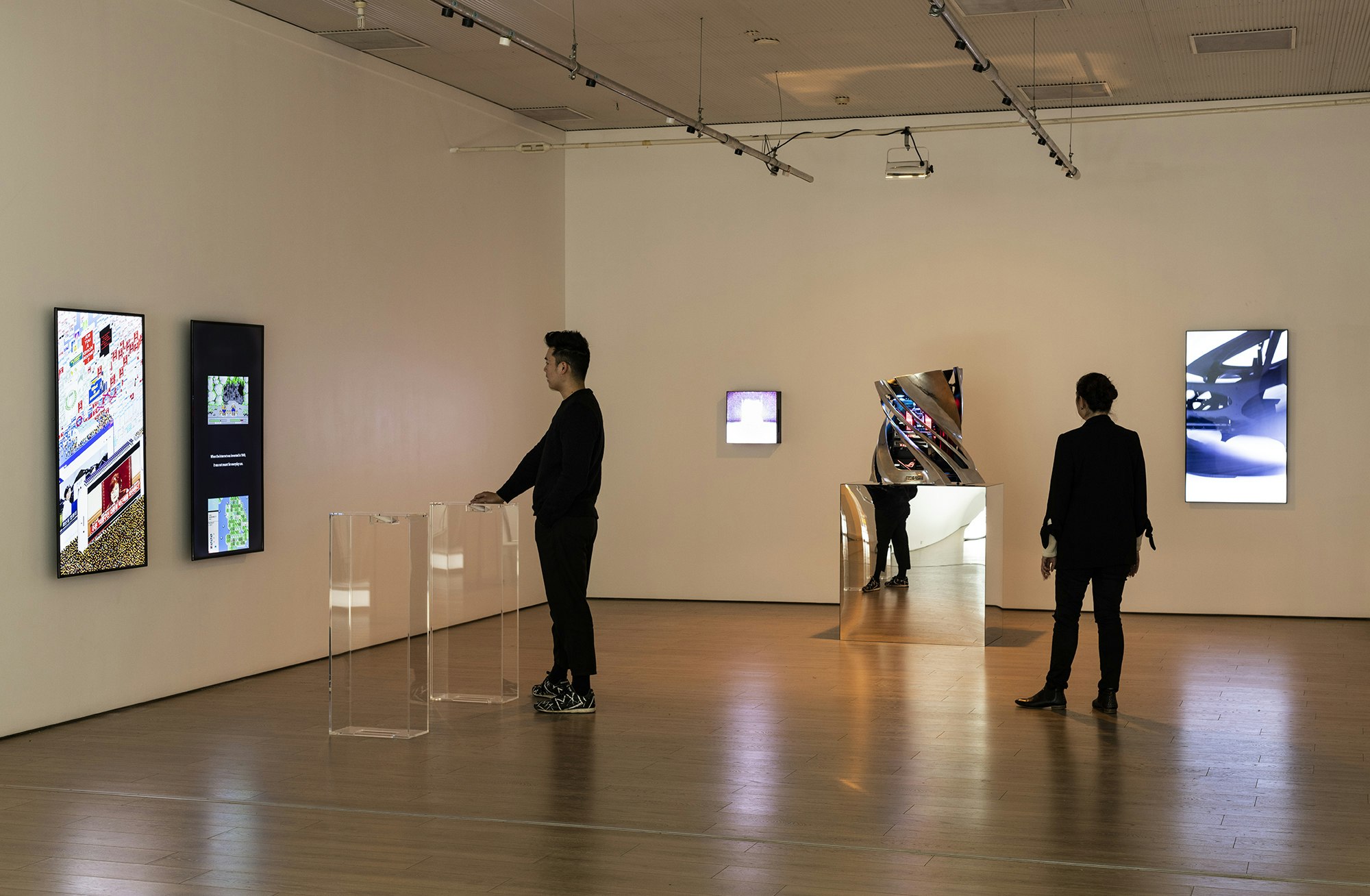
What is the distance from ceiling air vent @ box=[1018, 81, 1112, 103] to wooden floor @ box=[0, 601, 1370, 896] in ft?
13.4

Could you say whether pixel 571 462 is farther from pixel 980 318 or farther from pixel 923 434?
pixel 980 318

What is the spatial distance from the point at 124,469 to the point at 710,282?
5.37 meters

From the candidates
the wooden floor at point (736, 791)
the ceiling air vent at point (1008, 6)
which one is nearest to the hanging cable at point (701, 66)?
the ceiling air vent at point (1008, 6)

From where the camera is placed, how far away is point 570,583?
621 centimetres

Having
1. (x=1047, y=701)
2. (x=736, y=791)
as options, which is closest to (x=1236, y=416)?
(x=1047, y=701)

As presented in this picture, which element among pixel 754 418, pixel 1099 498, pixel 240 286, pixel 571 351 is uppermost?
pixel 240 286

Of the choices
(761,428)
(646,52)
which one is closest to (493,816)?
(646,52)

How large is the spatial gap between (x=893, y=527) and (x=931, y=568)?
1.09 ft

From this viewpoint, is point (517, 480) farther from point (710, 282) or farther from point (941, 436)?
point (710, 282)

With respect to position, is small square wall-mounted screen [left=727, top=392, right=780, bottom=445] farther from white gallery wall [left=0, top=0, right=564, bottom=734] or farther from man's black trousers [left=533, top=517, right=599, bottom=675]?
man's black trousers [left=533, top=517, right=599, bottom=675]

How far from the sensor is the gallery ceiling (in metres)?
7.68

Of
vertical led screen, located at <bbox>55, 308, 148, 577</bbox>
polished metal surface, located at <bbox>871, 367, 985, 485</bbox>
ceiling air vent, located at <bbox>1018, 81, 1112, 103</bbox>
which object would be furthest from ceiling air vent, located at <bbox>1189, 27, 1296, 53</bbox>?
vertical led screen, located at <bbox>55, 308, 148, 577</bbox>

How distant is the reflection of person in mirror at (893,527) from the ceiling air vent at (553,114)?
3942mm

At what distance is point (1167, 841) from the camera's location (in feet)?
14.0
